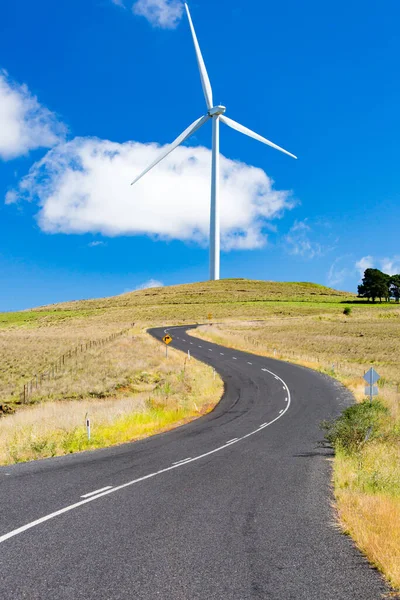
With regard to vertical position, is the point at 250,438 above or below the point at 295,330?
below

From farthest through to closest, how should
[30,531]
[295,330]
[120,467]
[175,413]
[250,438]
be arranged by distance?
[295,330]
[175,413]
[250,438]
[120,467]
[30,531]

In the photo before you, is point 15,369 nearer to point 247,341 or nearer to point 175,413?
point 175,413

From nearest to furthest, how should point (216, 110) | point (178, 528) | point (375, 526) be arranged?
1. point (375, 526)
2. point (178, 528)
3. point (216, 110)

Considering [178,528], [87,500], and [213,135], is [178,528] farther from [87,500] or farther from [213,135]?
[213,135]

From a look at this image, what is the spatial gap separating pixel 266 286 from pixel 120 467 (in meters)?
155

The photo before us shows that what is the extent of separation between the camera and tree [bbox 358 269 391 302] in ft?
460

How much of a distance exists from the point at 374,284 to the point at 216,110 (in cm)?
7500

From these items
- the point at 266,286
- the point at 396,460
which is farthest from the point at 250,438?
the point at 266,286

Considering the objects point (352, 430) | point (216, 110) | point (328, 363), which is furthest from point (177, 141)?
point (352, 430)

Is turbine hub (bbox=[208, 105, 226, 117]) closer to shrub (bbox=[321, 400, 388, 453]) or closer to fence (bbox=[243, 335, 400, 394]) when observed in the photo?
fence (bbox=[243, 335, 400, 394])

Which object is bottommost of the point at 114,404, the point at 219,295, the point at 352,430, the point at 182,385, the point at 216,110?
the point at 114,404

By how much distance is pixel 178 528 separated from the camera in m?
8.01

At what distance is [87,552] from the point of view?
6855 mm

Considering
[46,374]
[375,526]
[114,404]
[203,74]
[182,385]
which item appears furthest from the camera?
[203,74]
